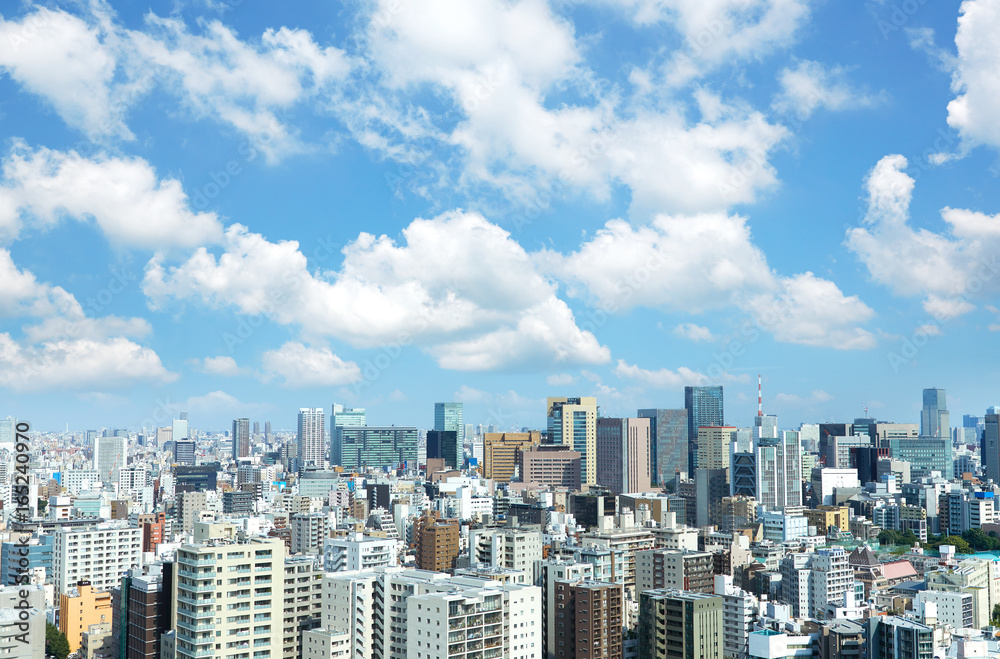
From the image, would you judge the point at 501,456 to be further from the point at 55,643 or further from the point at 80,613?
the point at 55,643

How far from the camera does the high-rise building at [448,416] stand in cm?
8281

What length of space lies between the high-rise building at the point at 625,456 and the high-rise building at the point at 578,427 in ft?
3.06

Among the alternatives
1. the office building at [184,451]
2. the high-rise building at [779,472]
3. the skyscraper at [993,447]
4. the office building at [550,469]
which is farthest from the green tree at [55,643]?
the office building at [184,451]

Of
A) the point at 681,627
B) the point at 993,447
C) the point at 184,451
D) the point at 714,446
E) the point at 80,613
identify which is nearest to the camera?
the point at 681,627

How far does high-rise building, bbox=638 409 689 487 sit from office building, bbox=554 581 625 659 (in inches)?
1748

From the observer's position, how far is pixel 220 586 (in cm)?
1366

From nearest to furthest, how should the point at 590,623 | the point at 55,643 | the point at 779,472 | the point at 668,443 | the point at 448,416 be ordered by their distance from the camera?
the point at 590,623
the point at 55,643
the point at 779,472
the point at 668,443
the point at 448,416

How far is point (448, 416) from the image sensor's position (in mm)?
83438

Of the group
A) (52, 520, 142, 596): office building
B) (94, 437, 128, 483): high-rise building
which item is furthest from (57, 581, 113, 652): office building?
(94, 437, 128, 483): high-rise building

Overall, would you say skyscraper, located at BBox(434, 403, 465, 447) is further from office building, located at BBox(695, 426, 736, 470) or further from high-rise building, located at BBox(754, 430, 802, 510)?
high-rise building, located at BBox(754, 430, 802, 510)

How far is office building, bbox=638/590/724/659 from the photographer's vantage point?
15.2 meters

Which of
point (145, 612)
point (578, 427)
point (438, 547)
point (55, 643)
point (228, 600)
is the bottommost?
point (55, 643)

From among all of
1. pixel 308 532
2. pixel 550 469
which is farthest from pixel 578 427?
pixel 308 532

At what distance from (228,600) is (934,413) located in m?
75.3
